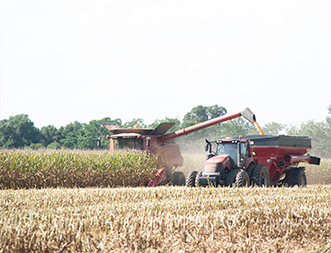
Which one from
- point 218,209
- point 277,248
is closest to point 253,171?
point 218,209

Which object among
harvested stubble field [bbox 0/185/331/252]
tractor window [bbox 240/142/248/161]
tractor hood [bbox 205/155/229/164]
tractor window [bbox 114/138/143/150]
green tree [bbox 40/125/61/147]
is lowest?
harvested stubble field [bbox 0/185/331/252]

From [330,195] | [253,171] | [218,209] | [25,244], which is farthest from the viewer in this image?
[253,171]

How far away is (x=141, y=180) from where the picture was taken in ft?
46.2

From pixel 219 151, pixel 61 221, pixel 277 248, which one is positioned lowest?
pixel 277 248

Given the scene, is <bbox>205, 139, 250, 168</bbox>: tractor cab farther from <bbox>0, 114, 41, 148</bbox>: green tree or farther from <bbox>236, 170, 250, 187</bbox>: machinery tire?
<bbox>0, 114, 41, 148</bbox>: green tree

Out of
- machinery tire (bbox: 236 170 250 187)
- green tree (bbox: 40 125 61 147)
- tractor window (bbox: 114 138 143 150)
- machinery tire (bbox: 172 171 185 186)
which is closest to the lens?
machinery tire (bbox: 236 170 250 187)

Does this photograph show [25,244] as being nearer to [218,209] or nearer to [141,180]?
[218,209]

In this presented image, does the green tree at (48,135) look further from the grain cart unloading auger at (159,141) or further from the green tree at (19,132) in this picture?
the grain cart unloading auger at (159,141)

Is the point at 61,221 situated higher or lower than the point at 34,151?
lower

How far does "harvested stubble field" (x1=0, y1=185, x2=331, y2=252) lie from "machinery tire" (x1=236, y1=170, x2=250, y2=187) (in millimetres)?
3345

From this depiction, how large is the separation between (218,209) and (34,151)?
8.14 metres

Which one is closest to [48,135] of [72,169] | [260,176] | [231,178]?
[72,169]

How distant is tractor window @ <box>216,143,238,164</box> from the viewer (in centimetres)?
1185

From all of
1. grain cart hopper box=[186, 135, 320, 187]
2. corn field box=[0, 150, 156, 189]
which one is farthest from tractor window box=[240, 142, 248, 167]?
corn field box=[0, 150, 156, 189]
